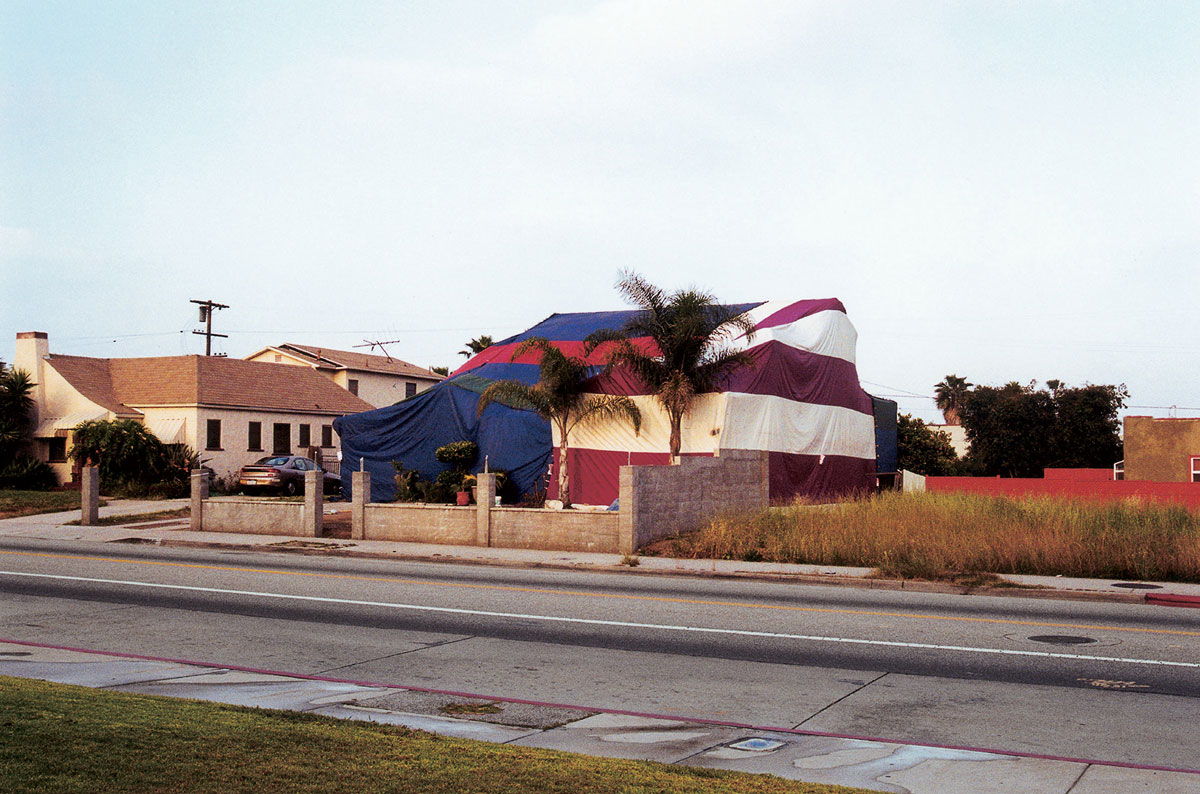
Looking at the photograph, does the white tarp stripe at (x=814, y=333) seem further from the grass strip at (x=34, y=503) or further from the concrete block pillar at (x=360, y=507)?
the grass strip at (x=34, y=503)

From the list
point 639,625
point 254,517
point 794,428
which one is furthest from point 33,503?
point 639,625

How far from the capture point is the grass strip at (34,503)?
104 feet

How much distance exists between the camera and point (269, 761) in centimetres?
585

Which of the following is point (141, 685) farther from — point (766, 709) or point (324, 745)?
point (766, 709)

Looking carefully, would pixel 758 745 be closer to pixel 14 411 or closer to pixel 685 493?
pixel 685 493

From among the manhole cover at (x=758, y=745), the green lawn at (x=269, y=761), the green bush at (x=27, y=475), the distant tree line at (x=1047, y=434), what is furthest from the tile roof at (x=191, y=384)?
the manhole cover at (x=758, y=745)

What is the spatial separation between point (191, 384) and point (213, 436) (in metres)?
2.42

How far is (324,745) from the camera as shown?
20.9 ft

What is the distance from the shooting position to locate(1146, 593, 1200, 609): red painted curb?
48.9 ft

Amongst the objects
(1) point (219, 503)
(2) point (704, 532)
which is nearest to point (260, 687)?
(2) point (704, 532)

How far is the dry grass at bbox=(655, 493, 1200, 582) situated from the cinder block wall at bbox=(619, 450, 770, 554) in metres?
0.66

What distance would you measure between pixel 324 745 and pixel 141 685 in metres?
3.37

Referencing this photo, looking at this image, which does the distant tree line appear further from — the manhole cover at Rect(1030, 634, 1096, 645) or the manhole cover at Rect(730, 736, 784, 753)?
the manhole cover at Rect(730, 736, 784, 753)

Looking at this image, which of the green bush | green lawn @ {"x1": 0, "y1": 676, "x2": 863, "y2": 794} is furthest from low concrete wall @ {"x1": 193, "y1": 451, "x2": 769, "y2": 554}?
the green bush
